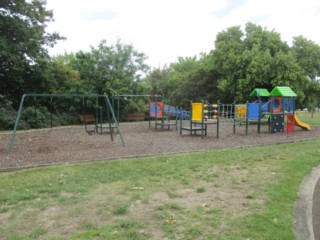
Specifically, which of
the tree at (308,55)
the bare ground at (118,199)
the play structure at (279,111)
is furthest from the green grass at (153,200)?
the tree at (308,55)

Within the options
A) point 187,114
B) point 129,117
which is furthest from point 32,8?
point 187,114

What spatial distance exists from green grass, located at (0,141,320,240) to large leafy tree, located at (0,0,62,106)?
45.0ft

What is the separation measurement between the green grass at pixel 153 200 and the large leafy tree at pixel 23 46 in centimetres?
1373

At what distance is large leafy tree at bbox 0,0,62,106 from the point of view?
17984 millimetres

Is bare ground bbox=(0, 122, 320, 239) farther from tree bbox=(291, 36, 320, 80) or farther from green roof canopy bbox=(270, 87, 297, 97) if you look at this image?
tree bbox=(291, 36, 320, 80)

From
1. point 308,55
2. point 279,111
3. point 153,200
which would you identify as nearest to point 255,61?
point 308,55

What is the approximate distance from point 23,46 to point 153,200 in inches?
652

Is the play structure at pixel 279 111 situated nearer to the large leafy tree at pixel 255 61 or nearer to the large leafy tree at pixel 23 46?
the large leafy tree at pixel 255 61

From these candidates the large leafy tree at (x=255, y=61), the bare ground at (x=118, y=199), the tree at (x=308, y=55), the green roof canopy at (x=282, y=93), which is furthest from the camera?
the tree at (x=308, y=55)

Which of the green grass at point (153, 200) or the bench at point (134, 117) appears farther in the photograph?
the bench at point (134, 117)

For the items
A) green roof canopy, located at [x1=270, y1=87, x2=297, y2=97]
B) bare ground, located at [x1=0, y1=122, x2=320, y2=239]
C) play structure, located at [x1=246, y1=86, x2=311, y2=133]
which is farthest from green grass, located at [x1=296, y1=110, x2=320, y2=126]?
bare ground, located at [x1=0, y1=122, x2=320, y2=239]

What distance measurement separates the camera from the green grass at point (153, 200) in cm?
370

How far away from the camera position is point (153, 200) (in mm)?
4797

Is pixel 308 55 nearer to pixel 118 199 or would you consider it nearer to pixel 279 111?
pixel 279 111
